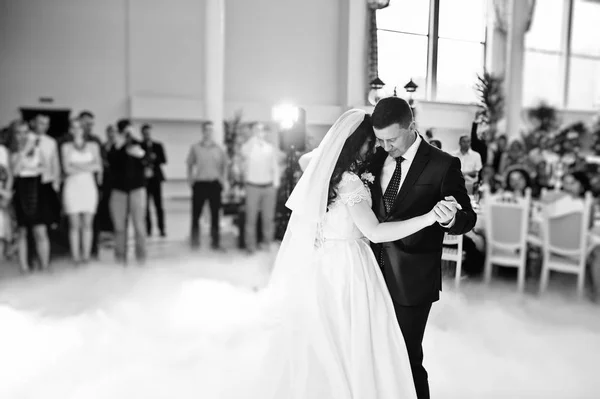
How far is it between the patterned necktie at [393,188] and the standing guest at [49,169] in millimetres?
3546

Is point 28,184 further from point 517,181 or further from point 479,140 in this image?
point 517,181

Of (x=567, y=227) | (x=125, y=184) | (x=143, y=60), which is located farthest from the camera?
(x=143, y=60)

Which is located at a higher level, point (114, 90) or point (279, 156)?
point (114, 90)

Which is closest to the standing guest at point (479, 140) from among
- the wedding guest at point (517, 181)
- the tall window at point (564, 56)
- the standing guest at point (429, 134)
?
the standing guest at point (429, 134)

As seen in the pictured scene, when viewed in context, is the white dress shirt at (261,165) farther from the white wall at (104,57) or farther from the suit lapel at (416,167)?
the suit lapel at (416,167)

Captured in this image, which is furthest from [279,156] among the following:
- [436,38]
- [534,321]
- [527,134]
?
[436,38]

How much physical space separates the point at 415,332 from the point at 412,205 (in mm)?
452

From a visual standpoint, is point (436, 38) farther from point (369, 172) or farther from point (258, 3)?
point (258, 3)

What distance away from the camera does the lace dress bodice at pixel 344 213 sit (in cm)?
174

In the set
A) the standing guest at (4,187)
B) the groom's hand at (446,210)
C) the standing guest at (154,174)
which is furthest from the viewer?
the standing guest at (154,174)

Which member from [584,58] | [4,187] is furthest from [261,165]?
[584,58]

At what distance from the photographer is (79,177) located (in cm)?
463

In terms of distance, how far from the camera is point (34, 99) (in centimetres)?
677

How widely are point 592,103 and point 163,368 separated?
398 cm
